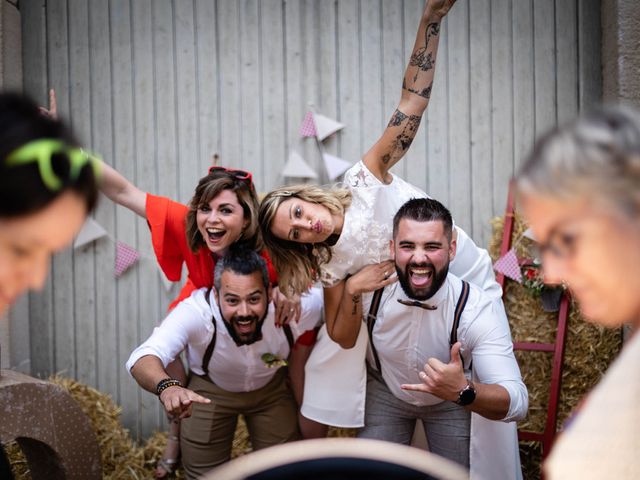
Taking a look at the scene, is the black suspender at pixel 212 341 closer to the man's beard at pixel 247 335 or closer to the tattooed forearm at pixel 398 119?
the man's beard at pixel 247 335

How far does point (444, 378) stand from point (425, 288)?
535mm

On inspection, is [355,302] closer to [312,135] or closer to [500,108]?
[312,135]

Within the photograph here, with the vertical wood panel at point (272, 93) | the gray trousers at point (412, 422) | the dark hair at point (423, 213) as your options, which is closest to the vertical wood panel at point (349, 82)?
the vertical wood panel at point (272, 93)

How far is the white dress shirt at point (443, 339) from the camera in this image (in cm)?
316

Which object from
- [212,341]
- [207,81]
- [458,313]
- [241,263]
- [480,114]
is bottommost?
[212,341]

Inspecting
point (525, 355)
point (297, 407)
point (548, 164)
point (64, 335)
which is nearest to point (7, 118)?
point (548, 164)

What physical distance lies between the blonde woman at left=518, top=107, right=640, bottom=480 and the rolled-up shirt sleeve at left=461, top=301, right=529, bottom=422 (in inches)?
79.0

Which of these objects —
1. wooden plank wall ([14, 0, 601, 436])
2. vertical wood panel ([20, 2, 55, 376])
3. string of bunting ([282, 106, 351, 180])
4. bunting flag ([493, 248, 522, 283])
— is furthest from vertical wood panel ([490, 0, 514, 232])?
Result: vertical wood panel ([20, 2, 55, 376])

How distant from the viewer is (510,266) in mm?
4059

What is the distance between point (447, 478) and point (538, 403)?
9.92ft

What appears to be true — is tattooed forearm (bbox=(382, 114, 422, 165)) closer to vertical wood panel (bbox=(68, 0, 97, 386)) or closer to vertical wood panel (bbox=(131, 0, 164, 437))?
vertical wood panel (bbox=(131, 0, 164, 437))

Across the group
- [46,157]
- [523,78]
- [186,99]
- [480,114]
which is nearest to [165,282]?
[186,99]

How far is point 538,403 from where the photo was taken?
4.02 m

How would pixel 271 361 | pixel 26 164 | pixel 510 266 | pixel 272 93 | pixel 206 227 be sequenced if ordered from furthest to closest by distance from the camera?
pixel 272 93 < pixel 510 266 < pixel 271 361 < pixel 206 227 < pixel 26 164
